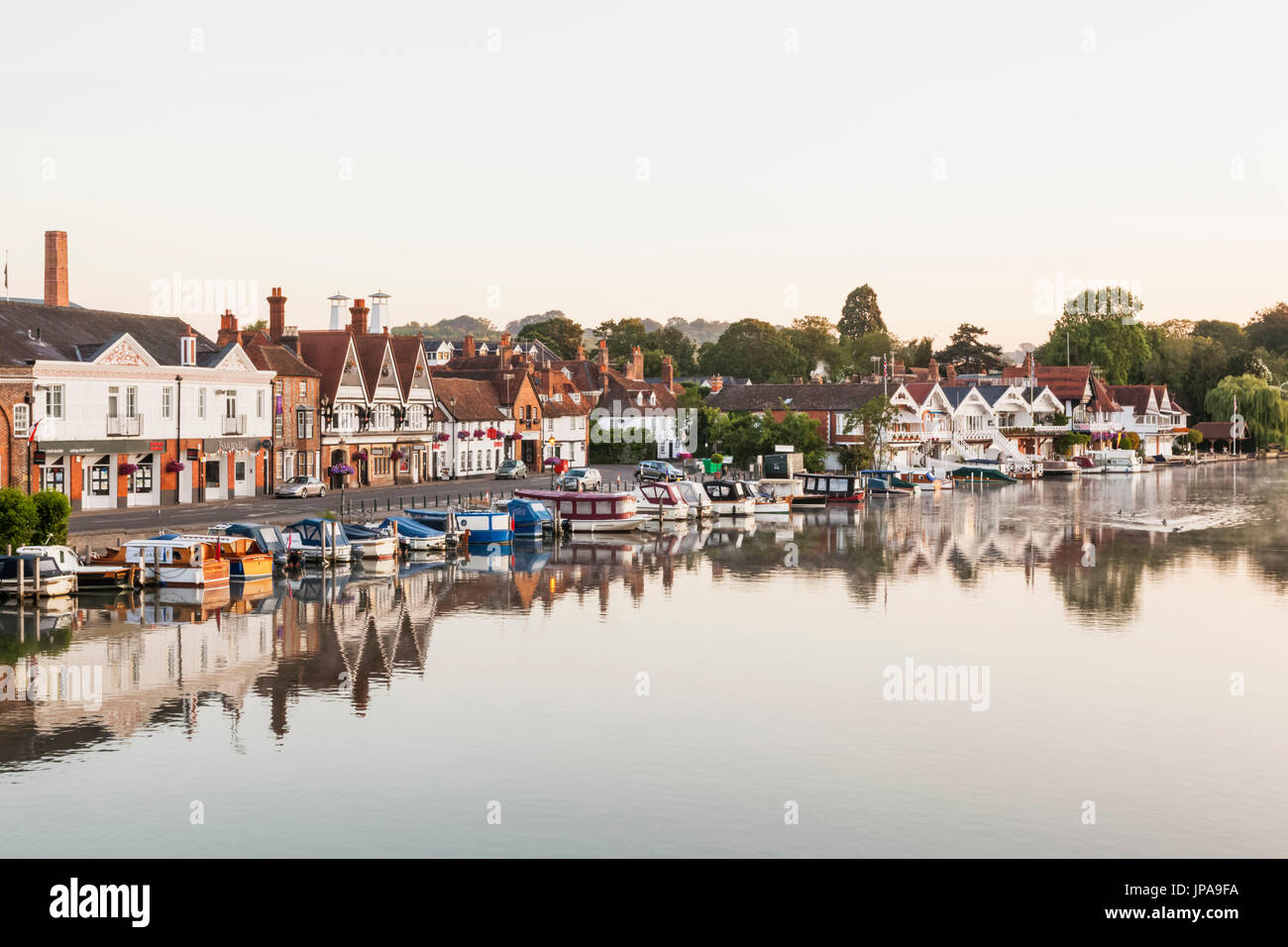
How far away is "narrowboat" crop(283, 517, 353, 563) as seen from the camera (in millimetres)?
54875

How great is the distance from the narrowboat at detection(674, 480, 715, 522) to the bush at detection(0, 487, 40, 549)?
40.6m

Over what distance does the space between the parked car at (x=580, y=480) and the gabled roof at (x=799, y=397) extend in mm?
34756

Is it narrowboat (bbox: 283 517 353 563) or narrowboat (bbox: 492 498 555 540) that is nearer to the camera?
narrowboat (bbox: 283 517 353 563)

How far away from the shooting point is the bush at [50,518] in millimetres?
46812

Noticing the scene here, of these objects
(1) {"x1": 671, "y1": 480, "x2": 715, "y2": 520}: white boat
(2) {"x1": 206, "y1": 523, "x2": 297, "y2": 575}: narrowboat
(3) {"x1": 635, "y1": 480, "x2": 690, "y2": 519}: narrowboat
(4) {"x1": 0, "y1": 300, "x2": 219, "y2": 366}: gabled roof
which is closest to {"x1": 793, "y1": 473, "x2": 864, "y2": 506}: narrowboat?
(1) {"x1": 671, "y1": 480, "x2": 715, "y2": 520}: white boat

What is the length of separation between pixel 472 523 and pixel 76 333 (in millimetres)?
21085

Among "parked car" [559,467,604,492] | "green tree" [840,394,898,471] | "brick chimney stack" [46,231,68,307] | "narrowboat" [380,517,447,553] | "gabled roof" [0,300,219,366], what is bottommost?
"narrowboat" [380,517,447,553]

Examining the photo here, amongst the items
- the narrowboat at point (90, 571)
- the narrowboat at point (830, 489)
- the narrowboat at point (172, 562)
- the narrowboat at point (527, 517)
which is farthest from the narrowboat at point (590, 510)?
the narrowboat at point (90, 571)

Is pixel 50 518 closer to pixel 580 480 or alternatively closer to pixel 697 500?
pixel 697 500

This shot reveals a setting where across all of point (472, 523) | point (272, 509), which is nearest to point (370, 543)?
point (472, 523)

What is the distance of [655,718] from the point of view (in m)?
31.0

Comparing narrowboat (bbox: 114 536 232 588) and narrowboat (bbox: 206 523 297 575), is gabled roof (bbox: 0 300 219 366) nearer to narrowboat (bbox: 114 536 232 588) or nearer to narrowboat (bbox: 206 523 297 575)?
narrowboat (bbox: 206 523 297 575)
